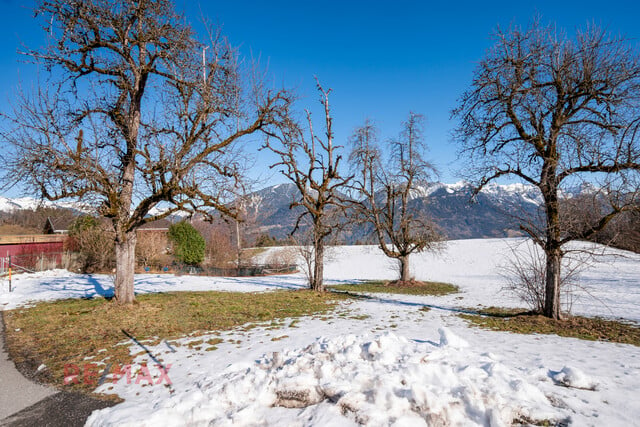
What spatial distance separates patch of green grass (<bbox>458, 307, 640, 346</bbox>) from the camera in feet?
24.9

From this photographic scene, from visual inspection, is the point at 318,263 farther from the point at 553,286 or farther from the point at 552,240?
the point at 552,240

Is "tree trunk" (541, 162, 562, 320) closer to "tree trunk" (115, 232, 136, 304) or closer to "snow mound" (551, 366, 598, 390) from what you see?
"snow mound" (551, 366, 598, 390)

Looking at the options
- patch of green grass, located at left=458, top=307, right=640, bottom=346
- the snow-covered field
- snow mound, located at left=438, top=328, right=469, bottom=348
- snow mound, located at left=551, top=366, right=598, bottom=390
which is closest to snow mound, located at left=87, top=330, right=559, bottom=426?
the snow-covered field

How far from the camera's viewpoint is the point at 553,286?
9031 millimetres

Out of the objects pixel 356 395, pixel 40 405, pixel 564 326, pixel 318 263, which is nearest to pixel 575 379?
pixel 356 395

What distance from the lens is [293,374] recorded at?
4.38 metres

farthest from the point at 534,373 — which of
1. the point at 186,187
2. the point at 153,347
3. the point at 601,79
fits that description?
the point at 186,187

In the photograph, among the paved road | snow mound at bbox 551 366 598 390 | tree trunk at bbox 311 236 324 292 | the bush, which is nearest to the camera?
the paved road

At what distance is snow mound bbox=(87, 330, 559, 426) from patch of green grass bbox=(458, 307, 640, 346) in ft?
14.6

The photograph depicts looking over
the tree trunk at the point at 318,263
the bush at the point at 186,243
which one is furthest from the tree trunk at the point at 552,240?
the bush at the point at 186,243

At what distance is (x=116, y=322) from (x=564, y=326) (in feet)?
37.0

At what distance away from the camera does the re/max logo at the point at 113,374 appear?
502cm

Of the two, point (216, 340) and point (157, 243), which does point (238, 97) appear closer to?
point (216, 340)

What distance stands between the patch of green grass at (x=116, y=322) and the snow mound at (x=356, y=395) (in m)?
1.96
